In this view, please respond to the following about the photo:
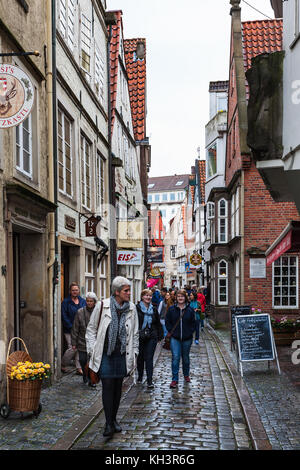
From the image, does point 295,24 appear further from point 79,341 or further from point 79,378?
point 79,378

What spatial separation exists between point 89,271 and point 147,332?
4.92 metres

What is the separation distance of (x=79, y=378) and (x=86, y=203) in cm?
523

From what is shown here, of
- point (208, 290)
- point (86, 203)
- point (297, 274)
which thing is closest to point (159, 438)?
point (86, 203)

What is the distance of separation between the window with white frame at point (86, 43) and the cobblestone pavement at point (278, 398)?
8230 mm

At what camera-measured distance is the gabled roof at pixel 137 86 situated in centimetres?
2734

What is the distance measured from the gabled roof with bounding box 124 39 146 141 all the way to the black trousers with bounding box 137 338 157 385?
17732 millimetres

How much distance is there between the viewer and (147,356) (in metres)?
10.2

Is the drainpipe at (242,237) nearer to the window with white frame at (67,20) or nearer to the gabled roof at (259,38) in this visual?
the gabled roof at (259,38)

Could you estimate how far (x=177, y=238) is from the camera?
256ft

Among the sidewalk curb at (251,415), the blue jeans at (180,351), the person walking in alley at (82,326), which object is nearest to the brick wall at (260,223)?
the sidewalk curb at (251,415)

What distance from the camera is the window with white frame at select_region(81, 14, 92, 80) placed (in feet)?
47.7

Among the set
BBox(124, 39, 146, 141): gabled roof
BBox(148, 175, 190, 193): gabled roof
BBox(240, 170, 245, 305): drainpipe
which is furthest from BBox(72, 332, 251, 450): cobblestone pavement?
BBox(148, 175, 190, 193): gabled roof

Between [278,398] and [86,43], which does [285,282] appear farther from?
[278,398]
